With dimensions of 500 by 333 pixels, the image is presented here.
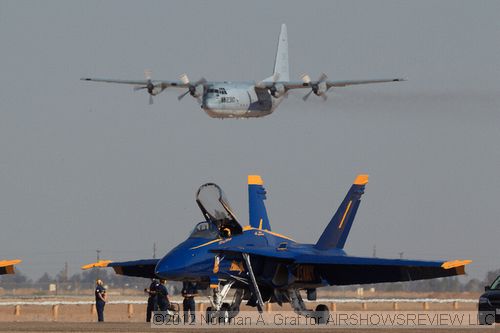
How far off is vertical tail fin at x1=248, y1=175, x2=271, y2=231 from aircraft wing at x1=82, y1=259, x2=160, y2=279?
10.5 ft

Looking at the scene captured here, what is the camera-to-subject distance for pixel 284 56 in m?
93.4

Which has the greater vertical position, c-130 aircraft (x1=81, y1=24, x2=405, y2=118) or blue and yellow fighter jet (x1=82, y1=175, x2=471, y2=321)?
c-130 aircraft (x1=81, y1=24, x2=405, y2=118)

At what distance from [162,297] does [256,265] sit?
9.20ft

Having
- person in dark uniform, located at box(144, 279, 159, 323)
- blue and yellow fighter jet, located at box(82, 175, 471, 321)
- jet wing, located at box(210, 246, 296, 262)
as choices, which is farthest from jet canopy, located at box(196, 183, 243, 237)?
person in dark uniform, located at box(144, 279, 159, 323)

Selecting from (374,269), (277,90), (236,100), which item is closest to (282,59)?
(277,90)

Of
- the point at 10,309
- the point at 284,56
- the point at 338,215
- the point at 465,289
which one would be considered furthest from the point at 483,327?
the point at 284,56

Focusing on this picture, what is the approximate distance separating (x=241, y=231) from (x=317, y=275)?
9.33ft

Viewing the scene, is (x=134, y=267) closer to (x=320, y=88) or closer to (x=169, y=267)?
(x=169, y=267)

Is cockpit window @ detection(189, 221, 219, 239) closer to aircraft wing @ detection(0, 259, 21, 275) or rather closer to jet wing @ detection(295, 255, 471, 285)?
jet wing @ detection(295, 255, 471, 285)

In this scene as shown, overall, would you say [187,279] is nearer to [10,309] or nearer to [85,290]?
[10,309]

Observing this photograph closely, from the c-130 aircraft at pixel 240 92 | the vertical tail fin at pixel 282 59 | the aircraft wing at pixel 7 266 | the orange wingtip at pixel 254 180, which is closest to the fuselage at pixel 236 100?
the c-130 aircraft at pixel 240 92

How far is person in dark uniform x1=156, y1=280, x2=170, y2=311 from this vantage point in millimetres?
32594

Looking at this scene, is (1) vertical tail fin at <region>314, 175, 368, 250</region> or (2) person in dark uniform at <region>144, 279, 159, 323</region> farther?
(1) vertical tail fin at <region>314, 175, 368, 250</region>

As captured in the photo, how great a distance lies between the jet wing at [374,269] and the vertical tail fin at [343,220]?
1.79 meters
